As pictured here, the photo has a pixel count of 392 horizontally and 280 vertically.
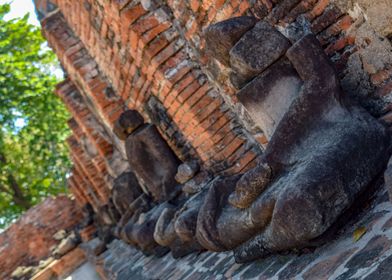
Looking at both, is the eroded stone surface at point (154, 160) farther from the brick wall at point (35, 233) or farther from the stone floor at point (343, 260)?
the brick wall at point (35, 233)

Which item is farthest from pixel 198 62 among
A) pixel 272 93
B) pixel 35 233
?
pixel 35 233

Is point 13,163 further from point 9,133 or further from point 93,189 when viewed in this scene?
point 93,189

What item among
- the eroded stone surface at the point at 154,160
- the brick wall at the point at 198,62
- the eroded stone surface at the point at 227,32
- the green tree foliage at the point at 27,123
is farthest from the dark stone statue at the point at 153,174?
the green tree foliage at the point at 27,123

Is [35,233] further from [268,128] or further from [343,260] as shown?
[343,260]

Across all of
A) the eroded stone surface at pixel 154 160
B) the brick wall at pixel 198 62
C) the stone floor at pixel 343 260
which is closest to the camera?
the stone floor at pixel 343 260

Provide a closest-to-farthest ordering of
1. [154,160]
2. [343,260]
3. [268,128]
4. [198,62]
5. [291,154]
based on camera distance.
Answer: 1. [343,260]
2. [291,154]
3. [268,128]
4. [198,62]
5. [154,160]

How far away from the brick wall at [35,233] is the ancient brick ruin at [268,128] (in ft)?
24.8

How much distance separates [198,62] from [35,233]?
9131 mm

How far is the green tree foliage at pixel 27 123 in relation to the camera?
41.1ft

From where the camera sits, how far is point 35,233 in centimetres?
1179

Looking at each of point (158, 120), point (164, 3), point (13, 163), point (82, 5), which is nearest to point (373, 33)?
point (164, 3)

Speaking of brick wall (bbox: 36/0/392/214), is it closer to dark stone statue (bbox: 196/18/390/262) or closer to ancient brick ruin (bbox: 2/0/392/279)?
ancient brick ruin (bbox: 2/0/392/279)

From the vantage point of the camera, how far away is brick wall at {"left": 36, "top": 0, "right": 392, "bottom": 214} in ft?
7.95

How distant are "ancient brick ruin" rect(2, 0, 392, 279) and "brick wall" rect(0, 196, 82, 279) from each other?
7.55 m
